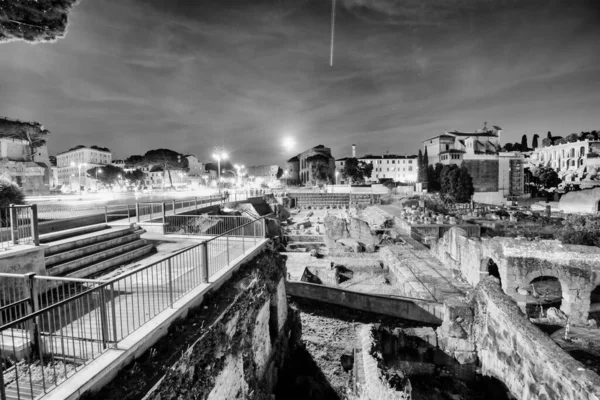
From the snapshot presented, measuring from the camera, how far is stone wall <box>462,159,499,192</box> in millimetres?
63438

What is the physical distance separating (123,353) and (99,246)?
671 cm

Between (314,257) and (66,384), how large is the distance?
55.8 ft

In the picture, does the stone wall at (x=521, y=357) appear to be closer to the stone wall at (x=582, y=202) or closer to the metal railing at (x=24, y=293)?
the metal railing at (x=24, y=293)

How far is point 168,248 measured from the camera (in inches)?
412

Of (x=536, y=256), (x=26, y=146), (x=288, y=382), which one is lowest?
(x=288, y=382)

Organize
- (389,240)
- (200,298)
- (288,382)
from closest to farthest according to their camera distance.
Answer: (200,298), (288,382), (389,240)

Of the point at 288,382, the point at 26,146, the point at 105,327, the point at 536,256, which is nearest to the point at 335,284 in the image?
the point at 288,382

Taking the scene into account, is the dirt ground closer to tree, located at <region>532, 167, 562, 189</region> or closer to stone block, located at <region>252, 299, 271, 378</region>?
stone block, located at <region>252, 299, 271, 378</region>

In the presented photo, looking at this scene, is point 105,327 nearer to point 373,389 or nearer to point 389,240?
point 373,389

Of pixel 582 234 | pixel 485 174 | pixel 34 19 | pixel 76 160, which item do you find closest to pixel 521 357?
pixel 582 234

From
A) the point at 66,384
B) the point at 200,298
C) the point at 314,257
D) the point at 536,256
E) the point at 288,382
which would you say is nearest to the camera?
the point at 66,384

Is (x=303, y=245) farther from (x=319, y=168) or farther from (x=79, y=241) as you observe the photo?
(x=319, y=168)

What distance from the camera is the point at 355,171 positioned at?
3460 inches

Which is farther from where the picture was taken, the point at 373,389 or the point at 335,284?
the point at 335,284
